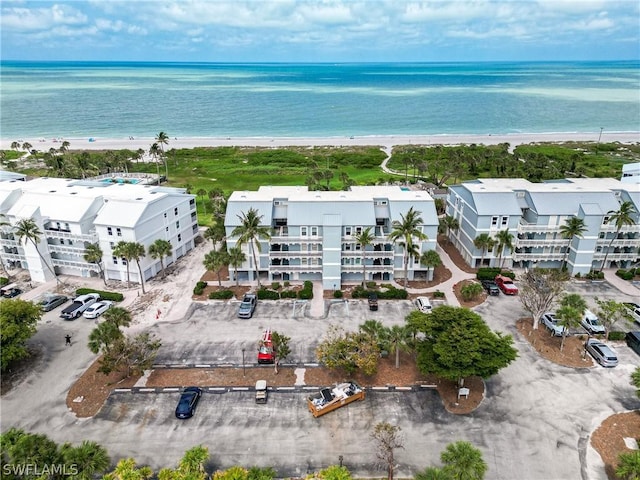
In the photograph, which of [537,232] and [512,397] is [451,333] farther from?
[537,232]

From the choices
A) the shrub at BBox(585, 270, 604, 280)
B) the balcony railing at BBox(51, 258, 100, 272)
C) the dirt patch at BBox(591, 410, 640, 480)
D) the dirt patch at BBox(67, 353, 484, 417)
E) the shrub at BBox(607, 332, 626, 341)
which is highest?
the balcony railing at BBox(51, 258, 100, 272)

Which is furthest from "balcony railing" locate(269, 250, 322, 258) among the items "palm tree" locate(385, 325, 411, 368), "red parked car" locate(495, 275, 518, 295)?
"red parked car" locate(495, 275, 518, 295)

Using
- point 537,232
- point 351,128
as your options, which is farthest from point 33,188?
point 351,128

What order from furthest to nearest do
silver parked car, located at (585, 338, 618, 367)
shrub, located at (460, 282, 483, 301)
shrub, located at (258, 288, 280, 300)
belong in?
shrub, located at (258, 288, 280, 300) → shrub, located at (460, 282, 483, 301) → silver parked car, located at (585, 338, 618, 367)

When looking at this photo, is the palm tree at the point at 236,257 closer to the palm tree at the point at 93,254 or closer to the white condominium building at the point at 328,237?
the white condominium building at the point at 328,237

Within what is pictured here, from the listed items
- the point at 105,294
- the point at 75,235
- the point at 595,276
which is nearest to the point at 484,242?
the point at 595,276

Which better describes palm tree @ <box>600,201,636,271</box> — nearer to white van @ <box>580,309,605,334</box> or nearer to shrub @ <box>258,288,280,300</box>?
white van @ <box>580,309,605,334</box>

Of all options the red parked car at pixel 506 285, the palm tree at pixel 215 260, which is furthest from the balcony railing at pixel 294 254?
the red parked car at pixel 506 285
